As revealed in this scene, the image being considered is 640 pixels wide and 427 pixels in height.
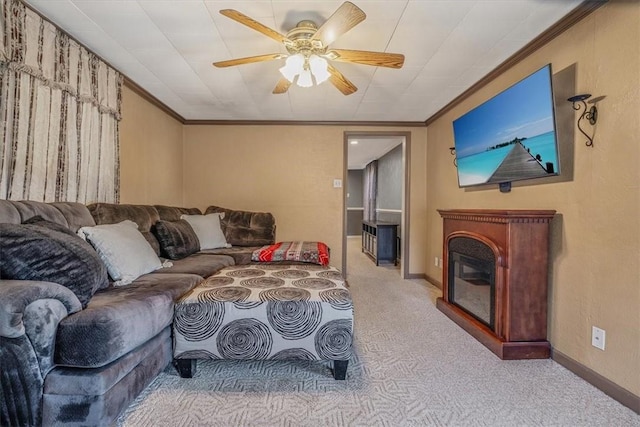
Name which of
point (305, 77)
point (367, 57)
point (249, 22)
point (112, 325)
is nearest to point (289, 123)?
point (305, 77)

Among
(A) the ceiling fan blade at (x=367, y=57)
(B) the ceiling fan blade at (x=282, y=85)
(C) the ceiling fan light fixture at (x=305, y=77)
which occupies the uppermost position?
(B) the ceiling fan blade at (x=282, y=85)

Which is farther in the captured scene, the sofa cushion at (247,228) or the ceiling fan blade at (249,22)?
the sofa cushion at (247,228)

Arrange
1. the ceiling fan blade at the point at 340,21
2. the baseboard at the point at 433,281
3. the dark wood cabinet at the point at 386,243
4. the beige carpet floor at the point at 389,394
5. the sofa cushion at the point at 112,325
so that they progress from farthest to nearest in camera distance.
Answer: the dark wood cabinet at the point at 386,243, the baseboard at the point at 433,281, the ceiling fan blade at the point at 340,21, the beige carpet floor at the point at 389,394, the sofa cushion at the point at 112,325

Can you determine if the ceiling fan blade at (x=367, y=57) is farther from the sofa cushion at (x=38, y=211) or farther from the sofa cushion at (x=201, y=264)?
the sofa cushion at (x=38, y=211)

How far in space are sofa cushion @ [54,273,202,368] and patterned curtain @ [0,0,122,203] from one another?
955 mm

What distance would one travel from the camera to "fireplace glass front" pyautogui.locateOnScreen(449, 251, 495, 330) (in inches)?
93.3

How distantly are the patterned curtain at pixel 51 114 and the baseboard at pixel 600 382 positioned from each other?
139 inches

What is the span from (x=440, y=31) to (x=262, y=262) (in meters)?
2.30

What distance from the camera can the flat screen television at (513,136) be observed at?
196 centimetres

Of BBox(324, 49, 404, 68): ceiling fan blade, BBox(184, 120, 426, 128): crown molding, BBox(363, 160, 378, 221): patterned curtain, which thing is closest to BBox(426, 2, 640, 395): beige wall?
BBox(324, 49, 404, 68): ceiling fan blade

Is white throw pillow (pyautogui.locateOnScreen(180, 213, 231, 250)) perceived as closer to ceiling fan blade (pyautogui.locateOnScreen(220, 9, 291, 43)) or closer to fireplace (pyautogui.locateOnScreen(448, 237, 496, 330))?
ceiling fan blade (pyautogui.locateOnScreen(220, 9, 291, 43))

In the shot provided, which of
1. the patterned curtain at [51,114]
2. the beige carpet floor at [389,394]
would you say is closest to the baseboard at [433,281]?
the beige carpet floor at [389,394]

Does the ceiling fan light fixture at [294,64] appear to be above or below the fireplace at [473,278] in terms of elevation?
above

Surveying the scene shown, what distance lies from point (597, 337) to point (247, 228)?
327 cm
